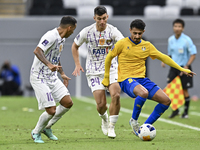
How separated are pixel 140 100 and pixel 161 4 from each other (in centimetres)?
1648

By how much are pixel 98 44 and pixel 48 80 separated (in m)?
1.23

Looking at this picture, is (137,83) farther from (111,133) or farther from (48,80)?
(48,80)

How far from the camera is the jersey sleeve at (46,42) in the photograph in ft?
19.7

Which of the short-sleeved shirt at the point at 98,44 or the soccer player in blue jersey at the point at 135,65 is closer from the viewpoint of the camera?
the soccer player in blue jersey at the point at 135,65

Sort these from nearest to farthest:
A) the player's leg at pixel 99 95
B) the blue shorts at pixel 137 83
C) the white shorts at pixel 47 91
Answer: the white shorts at pixel 47 91 < the blue shorts at pixel 137 83 < the player's leg at pixel 99 95

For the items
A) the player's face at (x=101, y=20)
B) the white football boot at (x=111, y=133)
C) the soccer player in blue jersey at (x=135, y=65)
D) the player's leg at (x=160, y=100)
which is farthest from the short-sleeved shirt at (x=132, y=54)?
the white football boot at (x=111, y=133)

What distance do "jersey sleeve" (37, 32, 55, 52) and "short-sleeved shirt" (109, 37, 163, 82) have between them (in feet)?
3.32

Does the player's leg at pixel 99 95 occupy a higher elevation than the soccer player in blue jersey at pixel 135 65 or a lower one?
lower

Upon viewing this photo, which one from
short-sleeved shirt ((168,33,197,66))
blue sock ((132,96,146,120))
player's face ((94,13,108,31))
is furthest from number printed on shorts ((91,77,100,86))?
short-sleeved shirt ((168,33,197,66))

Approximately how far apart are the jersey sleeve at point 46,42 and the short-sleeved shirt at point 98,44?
1118 millimetres

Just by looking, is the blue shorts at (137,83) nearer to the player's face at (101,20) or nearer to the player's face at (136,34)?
the player's face at (136,34)

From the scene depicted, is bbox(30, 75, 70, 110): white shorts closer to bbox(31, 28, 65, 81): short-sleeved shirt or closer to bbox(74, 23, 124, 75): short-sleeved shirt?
bbox(31, 28, 65, 81): short-sleeved shirt

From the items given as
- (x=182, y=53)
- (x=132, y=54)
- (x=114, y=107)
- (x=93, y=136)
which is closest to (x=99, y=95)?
(x=114, y=107)

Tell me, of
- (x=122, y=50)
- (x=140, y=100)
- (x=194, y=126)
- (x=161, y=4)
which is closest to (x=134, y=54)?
(x=122, y=50)
